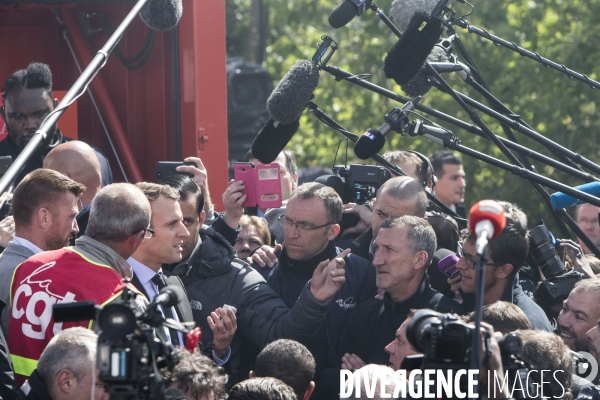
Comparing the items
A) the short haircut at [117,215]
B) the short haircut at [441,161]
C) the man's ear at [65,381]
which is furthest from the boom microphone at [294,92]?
the short haircut at [441,161]

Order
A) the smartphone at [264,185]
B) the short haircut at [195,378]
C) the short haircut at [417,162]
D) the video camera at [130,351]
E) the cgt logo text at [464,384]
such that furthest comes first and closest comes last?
the short haircut at [417,162], the smartphone at [264,185], the short haircut at [195,378], the cgt logo text at [464,384], the video camera at [130,351]

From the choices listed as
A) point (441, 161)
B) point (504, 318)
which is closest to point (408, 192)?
point (504, 318)

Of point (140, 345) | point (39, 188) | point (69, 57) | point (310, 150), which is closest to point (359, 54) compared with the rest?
point (310, 150)

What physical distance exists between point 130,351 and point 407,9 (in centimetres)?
276

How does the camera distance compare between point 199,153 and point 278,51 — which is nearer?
point 199,153

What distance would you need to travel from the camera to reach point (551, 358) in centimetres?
386

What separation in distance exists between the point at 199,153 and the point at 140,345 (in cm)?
339

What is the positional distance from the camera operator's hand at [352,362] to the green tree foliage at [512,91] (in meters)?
6.67

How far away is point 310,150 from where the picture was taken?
1420 centimetres

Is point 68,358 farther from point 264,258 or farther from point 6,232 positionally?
point 264,258

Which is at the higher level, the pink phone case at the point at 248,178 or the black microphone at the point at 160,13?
the black microphone at the point at 160,13

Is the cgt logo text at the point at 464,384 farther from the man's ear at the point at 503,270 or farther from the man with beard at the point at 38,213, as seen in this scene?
the man with beard at the point at 38,213

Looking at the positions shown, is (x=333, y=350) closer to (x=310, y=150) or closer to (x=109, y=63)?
(x=109, y=63)

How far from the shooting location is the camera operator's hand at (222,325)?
4.63 m
